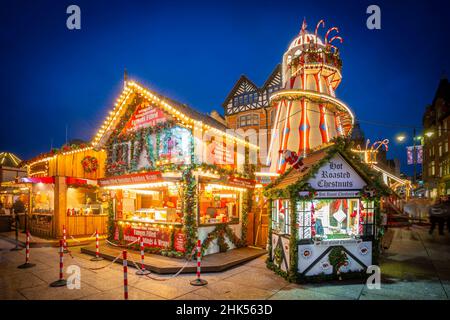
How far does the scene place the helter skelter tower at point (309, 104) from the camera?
14125 mm

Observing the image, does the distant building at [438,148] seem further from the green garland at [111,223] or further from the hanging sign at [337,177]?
the green garland at [111,223]

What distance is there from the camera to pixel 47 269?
8.79m

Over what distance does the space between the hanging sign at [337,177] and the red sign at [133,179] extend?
5.68 metres

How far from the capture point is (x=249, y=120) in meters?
28.0

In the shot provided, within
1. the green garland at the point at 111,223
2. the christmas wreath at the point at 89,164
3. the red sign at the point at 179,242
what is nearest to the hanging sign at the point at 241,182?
the red sign at the point at 179,242

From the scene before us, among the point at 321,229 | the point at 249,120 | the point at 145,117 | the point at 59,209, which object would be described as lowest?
the point at 59,209

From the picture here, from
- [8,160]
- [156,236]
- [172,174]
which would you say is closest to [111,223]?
[156,236]

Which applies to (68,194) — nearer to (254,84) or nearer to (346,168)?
(346,168)

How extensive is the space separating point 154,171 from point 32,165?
13.4 meters

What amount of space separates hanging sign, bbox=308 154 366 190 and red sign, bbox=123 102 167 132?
725 cm

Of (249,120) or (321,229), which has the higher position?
(249,120)

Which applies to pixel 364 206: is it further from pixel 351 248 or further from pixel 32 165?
pixel 32 165

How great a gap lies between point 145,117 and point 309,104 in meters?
8.61

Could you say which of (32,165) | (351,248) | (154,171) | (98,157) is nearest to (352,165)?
(351,248)
